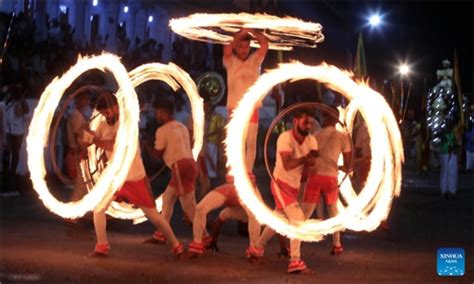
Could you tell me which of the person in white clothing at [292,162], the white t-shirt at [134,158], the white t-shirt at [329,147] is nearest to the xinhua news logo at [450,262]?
the person in white clothing at [292,162]

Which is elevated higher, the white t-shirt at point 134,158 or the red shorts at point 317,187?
the white t-shirt at point 134,158

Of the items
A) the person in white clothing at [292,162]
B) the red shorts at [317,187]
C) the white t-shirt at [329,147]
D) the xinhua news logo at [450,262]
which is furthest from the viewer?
the white t-shirt at [329,147]

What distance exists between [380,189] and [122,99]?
308 cm

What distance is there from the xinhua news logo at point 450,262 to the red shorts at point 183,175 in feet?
11.7

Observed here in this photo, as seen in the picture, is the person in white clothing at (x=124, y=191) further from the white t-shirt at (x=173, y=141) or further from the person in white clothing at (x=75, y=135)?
the person in white clothing at (x=75, y=135)

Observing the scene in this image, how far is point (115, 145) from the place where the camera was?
11.0 m

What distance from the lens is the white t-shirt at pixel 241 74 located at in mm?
11258

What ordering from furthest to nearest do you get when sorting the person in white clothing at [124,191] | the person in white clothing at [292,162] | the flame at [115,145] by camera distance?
the person in white clothing at [124,191]
the flame at [115,145]
the person in white clothing at [292,162]

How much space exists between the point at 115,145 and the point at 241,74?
1.62 m

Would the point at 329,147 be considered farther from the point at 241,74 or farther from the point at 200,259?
the point at 200,259

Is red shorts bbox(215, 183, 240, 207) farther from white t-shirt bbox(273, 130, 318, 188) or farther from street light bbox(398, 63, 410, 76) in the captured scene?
street light bbox(398, 63, 410, 76)

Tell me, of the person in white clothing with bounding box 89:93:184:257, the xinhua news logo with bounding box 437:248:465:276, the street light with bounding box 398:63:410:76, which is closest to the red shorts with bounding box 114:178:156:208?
the person in white clothing with bounding box 89:93:184:257

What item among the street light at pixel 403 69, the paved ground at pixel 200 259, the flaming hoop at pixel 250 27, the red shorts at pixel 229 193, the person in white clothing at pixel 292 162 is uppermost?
the flaming hoop at pixel 250 27

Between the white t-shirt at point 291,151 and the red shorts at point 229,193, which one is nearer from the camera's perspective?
the white t-shirt at point 291,151
